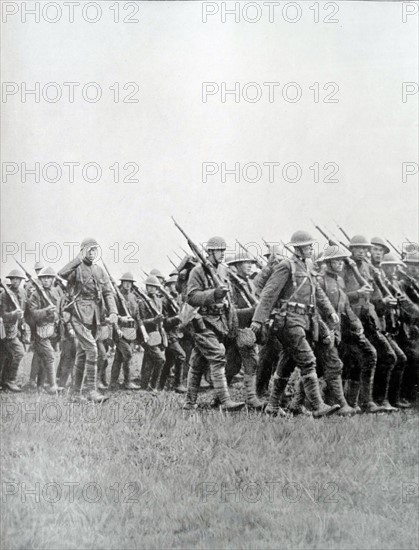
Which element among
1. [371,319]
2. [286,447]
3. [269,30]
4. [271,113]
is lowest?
[286,447]

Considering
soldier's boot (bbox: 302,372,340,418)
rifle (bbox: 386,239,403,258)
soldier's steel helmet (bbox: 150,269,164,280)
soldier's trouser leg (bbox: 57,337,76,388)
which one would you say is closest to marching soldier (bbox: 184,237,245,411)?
soldier's steel helmet (bbox: 150,269,164,280)

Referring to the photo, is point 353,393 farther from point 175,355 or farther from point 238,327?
point 175,355

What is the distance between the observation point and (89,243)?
499 cm

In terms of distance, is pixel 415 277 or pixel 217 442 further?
pixel 415 277

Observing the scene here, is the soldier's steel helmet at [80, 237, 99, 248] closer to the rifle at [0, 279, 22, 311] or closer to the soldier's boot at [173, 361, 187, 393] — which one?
the rifle at [0, 279, 22, 311]

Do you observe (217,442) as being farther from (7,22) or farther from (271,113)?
(7,22)

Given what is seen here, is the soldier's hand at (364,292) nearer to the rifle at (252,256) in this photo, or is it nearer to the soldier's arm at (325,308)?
the soldier's arm at (325,308)

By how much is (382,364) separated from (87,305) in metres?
2.19

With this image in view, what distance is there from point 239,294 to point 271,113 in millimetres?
1313

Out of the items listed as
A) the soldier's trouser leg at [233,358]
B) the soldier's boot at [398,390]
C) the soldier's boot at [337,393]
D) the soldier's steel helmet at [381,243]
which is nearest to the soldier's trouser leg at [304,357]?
the soldier's boot at [337,393]

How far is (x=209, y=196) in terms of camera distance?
5000 mm

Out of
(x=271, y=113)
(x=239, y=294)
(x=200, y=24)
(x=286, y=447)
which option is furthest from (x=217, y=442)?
(x=200, y=24)

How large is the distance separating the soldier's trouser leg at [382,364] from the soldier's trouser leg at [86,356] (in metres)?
2.00

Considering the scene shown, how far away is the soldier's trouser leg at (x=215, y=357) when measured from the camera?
4.91 meters
